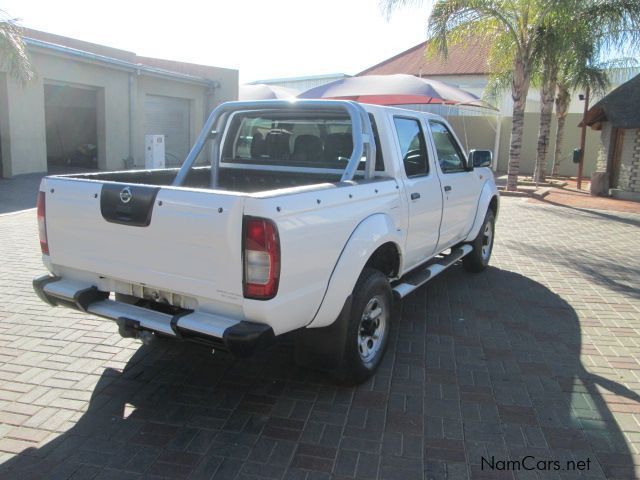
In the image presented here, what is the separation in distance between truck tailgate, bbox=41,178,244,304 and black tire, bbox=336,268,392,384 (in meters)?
0.94

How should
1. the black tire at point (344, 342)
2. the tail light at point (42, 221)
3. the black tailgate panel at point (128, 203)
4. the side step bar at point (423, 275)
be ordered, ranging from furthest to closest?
1. the side step bar at point (423, 275)
2. the tail light at point (42, 221)
3. the black tire at point (344, 342)
4. the black tailgate panel at point (128, 203)

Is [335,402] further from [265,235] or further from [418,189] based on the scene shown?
[418,189]

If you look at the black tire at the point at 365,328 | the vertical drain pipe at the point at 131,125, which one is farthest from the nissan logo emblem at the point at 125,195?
the vertical drain pipe at the point at 131,125

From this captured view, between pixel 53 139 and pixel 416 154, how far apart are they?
18.6 m

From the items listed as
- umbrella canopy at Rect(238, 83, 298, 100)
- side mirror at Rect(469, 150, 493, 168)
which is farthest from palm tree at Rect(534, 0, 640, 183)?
side mirror at Rect(469, 150, 493, 168)

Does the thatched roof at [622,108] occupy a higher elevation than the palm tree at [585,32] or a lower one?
lower

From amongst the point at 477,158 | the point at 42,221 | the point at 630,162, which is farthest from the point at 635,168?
the point at 42,221

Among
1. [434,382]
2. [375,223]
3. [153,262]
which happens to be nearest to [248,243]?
[153,262]

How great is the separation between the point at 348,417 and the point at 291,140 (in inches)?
95.0

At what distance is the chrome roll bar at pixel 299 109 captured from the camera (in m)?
4.10

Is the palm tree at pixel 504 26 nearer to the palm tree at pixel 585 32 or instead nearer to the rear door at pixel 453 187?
the palm tree at pixel 585 32

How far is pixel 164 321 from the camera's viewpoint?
3.24 m

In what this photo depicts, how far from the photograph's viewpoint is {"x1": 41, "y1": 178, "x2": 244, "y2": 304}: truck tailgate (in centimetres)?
299

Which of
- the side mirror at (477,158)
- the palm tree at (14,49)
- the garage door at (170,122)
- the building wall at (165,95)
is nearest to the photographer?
the side mirror at (477,158)
